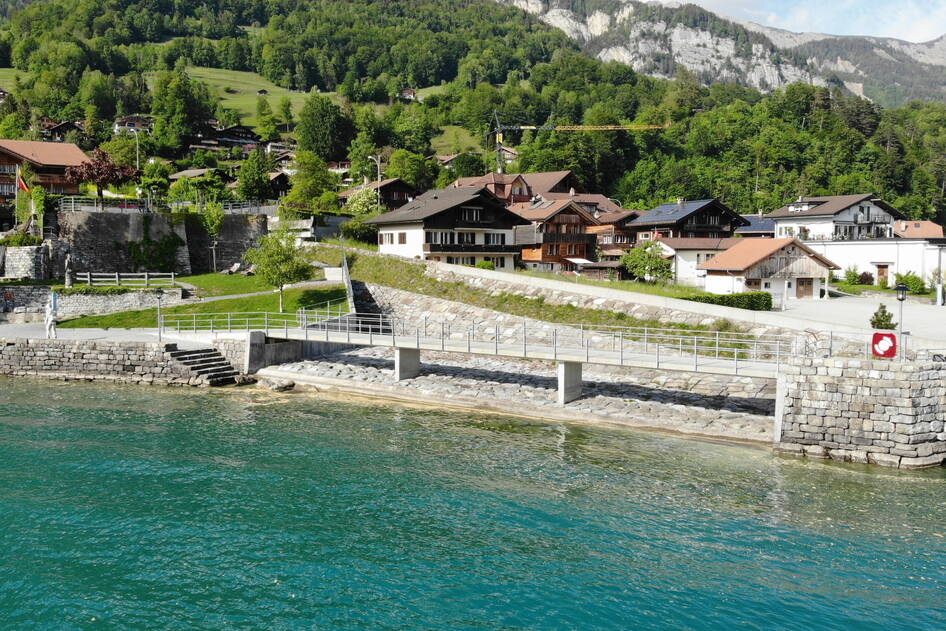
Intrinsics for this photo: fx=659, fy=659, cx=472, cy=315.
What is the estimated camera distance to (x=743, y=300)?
130ft

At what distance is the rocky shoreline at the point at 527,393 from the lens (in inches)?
1064

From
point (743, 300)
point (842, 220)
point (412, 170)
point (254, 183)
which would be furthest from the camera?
point (412, 170)

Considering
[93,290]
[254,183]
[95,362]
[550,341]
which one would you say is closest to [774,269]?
[550,341]

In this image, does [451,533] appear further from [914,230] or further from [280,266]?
[914,230]

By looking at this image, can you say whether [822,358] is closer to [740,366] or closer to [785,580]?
[740,366]

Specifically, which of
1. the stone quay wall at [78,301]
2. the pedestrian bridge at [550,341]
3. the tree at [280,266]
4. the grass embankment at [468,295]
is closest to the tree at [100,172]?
the stone quay wall at [78,301]

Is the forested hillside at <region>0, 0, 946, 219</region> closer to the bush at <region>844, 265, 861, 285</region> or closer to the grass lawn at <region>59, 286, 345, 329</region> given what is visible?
the bush at <region>844, 265, 861, 285</region>

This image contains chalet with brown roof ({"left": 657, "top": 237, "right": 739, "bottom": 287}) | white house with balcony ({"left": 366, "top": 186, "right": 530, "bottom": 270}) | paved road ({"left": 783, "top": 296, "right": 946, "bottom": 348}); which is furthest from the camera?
chalet with brown roof ({"left": 657, "top": 237, "right": 739, "bottom": 287})

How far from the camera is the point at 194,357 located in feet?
120

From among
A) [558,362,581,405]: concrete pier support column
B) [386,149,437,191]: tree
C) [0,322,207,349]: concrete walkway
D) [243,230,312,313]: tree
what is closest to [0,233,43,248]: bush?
[0,322,207,349]: concrete walkway

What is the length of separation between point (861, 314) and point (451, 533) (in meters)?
33.3

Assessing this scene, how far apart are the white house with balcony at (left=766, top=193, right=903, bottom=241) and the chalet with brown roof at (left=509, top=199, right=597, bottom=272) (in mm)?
23306

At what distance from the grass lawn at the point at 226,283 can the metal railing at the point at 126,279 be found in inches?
71.3

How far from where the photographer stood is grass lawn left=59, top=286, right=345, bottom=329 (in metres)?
43.3
